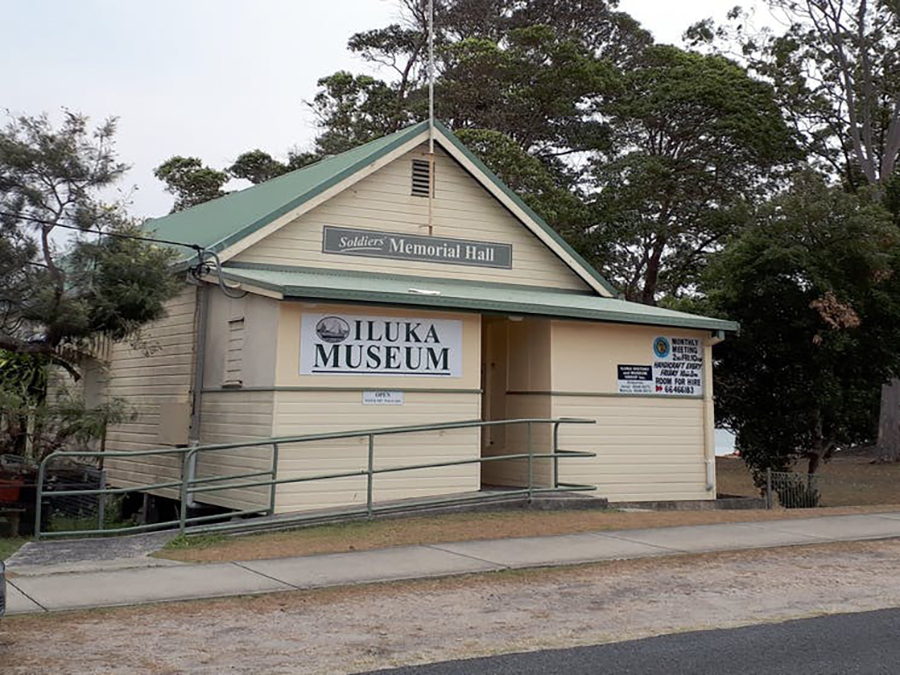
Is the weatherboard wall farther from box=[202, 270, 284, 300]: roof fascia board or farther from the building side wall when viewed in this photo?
the building side wall

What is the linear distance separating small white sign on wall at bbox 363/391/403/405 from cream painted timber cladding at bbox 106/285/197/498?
343cm

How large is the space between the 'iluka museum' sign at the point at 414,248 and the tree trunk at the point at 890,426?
20.8m

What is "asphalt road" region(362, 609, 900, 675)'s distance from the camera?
5973 millimetres

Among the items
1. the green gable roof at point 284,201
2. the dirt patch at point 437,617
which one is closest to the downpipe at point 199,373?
the green gable roof at point 284,201

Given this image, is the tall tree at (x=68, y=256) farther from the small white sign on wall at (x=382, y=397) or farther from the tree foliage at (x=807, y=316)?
the tree foliage at (x=807, y=316)

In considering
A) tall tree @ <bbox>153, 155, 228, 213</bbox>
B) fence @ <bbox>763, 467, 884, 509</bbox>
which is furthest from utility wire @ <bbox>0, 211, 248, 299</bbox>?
tall tree @ <bbox>153, 155, 228, 213</bbox>

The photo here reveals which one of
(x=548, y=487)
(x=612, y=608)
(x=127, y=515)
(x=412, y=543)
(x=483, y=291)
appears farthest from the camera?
(x=127, y=515)

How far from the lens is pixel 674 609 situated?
7.83 m

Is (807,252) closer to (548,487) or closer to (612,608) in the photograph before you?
(548,487)

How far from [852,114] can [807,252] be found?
569 inches

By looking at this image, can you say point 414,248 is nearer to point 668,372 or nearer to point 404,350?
point 404,350

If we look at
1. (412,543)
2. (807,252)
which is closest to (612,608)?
(412,543)

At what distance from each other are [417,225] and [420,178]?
842mm

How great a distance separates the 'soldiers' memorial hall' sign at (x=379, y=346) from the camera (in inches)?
508
